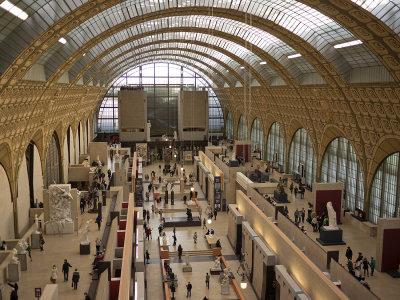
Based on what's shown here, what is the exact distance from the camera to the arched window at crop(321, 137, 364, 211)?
1217 inches

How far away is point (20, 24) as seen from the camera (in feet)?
59.7

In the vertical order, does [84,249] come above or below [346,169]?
below

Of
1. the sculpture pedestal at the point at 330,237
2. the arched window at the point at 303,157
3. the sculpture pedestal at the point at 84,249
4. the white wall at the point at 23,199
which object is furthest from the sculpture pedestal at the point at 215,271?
the arched window at the point at 303,157

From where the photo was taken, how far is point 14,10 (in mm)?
16594

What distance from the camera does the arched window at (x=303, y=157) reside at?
131 ft

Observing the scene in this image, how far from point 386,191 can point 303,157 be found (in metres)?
15.0

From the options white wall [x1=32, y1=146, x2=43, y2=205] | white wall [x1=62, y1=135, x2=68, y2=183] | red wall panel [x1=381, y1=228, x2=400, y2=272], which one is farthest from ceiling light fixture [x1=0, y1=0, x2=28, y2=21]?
white wall [x1=62, y1=135, x2=68, y2=183]

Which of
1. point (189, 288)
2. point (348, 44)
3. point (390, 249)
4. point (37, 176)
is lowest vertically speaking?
point (189, 288)

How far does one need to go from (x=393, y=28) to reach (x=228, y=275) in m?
14.5

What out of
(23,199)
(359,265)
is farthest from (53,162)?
(359,265)

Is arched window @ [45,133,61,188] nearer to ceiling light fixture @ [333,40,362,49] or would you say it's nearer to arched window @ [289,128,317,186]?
arched window @ [289,128,317,186]

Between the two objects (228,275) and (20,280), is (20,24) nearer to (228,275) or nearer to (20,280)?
(20,280)

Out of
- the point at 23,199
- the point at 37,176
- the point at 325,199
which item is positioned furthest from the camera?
the point at 37,176

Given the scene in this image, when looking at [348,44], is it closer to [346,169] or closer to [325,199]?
[325,199]
